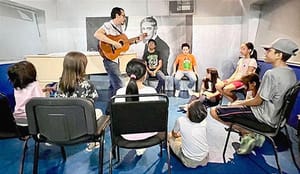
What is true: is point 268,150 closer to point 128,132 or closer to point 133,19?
point 128,132

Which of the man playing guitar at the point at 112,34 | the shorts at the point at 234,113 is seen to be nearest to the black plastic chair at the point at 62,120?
the shorts at the point at 234,113

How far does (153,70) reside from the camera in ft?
16.7

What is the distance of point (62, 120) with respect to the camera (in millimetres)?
1779

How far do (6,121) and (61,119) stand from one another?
0.58m

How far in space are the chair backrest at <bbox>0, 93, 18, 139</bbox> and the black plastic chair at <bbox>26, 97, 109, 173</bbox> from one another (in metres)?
0.29

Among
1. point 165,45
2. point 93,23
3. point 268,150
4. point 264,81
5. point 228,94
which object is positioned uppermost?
point 93,23

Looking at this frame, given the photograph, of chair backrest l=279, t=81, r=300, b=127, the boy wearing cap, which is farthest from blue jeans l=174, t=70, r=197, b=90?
chair backrest l=279, t=81, r=300, b=127

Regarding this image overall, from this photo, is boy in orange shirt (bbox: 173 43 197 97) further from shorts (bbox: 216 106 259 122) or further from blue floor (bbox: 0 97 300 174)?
shorts (bbox: 216 106 259 122)

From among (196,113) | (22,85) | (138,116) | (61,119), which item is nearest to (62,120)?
(61,119)

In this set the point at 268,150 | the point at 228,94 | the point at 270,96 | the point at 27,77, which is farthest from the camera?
the point at 228,94

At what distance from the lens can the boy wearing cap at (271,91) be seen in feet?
6.79

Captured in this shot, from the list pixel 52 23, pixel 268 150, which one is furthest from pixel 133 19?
pixel 268 150

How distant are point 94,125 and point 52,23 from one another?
4.44 m

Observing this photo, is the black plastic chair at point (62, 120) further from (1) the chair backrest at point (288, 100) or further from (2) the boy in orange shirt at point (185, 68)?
(2) the boy in orange shirt at point (185, 68)
